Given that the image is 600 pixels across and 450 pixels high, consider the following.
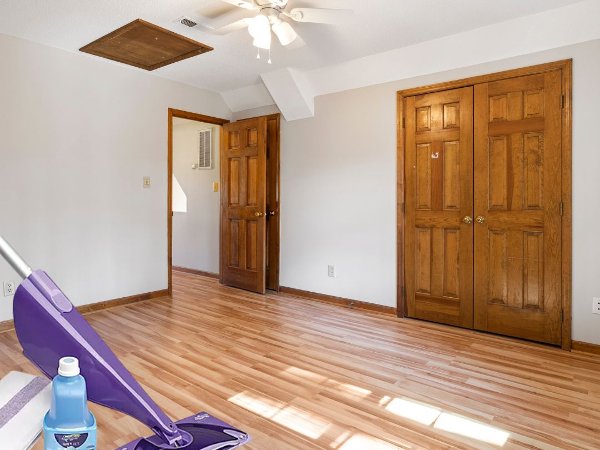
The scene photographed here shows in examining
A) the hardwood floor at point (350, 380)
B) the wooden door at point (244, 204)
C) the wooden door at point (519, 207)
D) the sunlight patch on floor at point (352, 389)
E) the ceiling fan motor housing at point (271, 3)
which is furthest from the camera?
the wooden door at point (244, 204)

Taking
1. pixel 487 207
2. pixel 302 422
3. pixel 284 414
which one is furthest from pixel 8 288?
pixel 487 207

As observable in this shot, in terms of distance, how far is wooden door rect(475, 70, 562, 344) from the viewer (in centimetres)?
298

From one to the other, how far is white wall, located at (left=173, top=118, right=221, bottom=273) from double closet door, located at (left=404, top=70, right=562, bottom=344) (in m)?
2.86

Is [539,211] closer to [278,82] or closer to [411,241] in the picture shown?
[411,241]

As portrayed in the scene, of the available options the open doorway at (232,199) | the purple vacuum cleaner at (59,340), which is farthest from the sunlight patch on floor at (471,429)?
the open doorway at (232,199)

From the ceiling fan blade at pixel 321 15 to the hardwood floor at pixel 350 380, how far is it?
2176 millimetres

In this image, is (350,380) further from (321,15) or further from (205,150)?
(205,150)

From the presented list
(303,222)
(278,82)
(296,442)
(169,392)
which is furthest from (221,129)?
(296,442)

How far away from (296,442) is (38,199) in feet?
9.91

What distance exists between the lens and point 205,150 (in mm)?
5676

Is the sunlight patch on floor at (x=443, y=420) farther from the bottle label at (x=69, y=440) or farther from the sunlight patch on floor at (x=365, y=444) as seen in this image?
the bottle label at (x=69, y=440)

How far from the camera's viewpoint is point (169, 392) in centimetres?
221

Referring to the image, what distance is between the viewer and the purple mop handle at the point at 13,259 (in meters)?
0.80

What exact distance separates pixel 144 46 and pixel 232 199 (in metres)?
2.02
